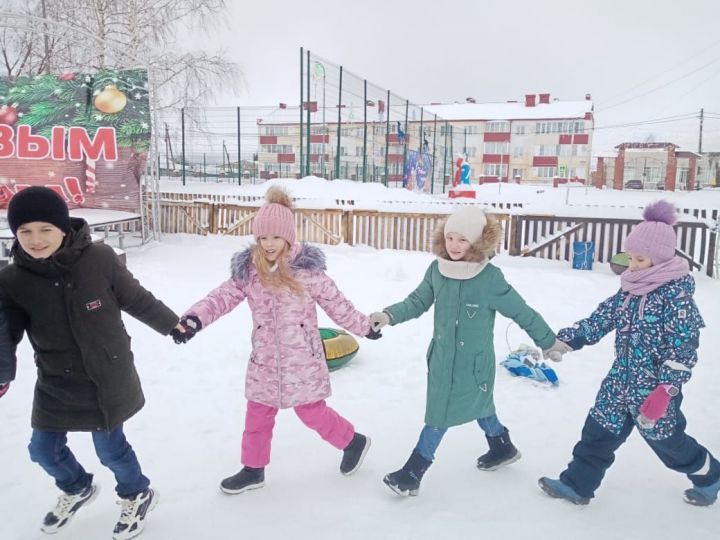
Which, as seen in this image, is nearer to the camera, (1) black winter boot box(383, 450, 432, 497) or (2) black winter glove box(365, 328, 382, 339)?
(1) black winter boot box(383, 450, 432, 497)

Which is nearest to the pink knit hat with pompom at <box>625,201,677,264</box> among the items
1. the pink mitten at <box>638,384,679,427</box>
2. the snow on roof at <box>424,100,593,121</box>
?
the pink mitten at <box>638,384,679,427</box>

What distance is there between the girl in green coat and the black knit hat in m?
1.87

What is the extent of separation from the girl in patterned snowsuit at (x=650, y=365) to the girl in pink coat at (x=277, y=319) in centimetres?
129

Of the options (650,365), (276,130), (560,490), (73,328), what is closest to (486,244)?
(650,365)

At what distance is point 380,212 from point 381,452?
8.83 m

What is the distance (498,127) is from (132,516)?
52.4 metres

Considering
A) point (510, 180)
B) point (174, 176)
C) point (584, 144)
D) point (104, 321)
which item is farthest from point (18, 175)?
point (584, 144)

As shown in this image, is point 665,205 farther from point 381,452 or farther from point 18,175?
point 18,175

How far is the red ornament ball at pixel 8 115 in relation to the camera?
1066cm

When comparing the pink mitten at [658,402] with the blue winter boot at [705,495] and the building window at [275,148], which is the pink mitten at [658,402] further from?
the building window at [275,148]

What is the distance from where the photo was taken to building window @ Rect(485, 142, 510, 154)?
1986 inches

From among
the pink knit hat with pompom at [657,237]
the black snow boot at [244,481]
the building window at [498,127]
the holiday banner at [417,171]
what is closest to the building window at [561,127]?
the building window at [498,127]

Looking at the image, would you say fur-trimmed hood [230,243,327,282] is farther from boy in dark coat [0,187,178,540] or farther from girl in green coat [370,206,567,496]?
girl in green coat [370,206,567,496]

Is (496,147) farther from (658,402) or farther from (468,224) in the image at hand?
(658,402)
